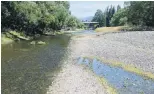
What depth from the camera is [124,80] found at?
86.9 ft

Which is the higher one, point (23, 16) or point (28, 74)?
point (23, 16)

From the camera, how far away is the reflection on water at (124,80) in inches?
906

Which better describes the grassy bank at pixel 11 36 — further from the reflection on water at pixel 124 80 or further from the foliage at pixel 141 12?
the foliage at pixel 141 12

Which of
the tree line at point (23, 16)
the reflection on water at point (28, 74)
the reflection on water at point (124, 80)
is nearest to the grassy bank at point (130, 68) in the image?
the reflection on water at point (124, 80)

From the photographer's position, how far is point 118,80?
26672 mm

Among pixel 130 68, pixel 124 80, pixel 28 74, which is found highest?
pixel 28 74

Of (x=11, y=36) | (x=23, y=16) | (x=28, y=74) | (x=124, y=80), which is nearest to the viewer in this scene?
(x=124, y=80)

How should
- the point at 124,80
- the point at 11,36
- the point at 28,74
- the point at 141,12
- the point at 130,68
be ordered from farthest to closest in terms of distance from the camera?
the point at 141,12, the point at 11,36, the point at 130,68, the point at 28,74, the point at 124,80

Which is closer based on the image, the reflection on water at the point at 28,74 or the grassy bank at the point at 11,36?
the reflection on water at the point at 28,74

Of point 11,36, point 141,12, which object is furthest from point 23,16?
point 141,12

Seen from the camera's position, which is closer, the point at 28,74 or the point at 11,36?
the point at 28,74

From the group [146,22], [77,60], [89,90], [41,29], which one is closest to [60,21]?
[41,29]

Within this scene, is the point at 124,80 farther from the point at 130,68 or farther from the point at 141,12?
the point at 141,12

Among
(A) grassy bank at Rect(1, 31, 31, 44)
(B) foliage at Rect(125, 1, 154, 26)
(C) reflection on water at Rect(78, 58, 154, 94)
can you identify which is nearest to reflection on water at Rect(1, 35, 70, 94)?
(C) reflection on water at Rect(78, 58, 154, 94)
